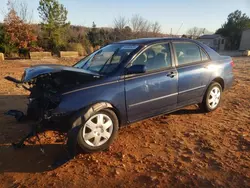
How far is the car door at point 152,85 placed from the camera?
379cm

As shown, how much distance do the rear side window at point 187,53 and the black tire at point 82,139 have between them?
183cm

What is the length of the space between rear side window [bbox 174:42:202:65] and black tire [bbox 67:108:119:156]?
1.83m

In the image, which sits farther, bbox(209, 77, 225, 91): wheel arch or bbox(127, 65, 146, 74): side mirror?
bbox(209, 77, 225, 91): wheel arch

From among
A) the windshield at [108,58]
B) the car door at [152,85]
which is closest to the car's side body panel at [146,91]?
the car door at [152,85]

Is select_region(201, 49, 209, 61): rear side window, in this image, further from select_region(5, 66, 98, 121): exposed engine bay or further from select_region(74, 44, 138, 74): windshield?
select_region(5, 66, 98, 121): exposed engine bay

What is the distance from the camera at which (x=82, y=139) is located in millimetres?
3305

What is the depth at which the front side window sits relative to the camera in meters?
4.04

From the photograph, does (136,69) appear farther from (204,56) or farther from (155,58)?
(204,56)

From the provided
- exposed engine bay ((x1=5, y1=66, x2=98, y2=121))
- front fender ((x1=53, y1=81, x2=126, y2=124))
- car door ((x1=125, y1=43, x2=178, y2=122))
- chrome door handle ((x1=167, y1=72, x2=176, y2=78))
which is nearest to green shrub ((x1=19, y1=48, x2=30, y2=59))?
exposed engine bay ((x1=5, y1=66, x2=98, y2=121))

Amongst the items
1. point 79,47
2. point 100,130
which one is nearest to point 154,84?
point 100,130

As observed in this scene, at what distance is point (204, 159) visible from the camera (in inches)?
131

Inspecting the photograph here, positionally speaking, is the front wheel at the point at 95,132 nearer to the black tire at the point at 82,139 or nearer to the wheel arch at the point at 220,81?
the black tire at the point at 82,139

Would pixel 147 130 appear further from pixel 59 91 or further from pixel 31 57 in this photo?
pixel 31 57

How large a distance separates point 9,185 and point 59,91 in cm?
133
